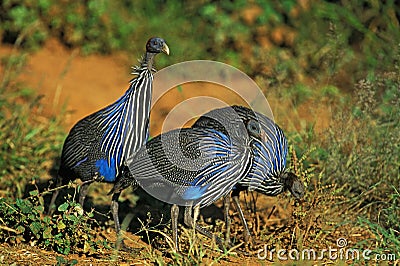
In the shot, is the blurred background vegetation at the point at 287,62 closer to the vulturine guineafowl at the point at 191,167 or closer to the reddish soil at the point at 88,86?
the reddish soil at the point at 88,86

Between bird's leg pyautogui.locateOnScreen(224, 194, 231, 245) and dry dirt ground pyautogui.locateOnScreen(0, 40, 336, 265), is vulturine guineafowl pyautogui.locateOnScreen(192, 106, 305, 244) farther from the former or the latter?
dry dirt ground pyautogui.locateOnScreen(0, 40, 336, 265)

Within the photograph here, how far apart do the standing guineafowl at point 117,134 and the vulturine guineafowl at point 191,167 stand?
15 cm

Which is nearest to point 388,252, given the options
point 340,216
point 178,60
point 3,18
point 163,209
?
point 340,216

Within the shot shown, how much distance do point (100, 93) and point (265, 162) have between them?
9.79ft

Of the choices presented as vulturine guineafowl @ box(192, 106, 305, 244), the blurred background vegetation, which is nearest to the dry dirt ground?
the blurred background vegetation

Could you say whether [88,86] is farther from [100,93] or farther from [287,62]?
[287,62]

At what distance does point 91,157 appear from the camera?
431cm

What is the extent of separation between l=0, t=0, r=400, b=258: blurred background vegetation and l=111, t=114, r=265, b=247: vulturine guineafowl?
0.48 m

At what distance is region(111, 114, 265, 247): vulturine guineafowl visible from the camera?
3.86 m

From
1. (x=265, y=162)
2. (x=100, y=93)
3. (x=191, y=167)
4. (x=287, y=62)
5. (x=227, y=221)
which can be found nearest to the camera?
(x=191, y=167)

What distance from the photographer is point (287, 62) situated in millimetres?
6895

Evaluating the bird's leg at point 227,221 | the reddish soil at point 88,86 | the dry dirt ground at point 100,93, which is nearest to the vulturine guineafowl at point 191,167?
the bird's leg at point 227,221

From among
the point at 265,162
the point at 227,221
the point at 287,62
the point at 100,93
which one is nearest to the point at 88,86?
the point at 100,93

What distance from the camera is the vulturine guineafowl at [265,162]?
4094 mm
